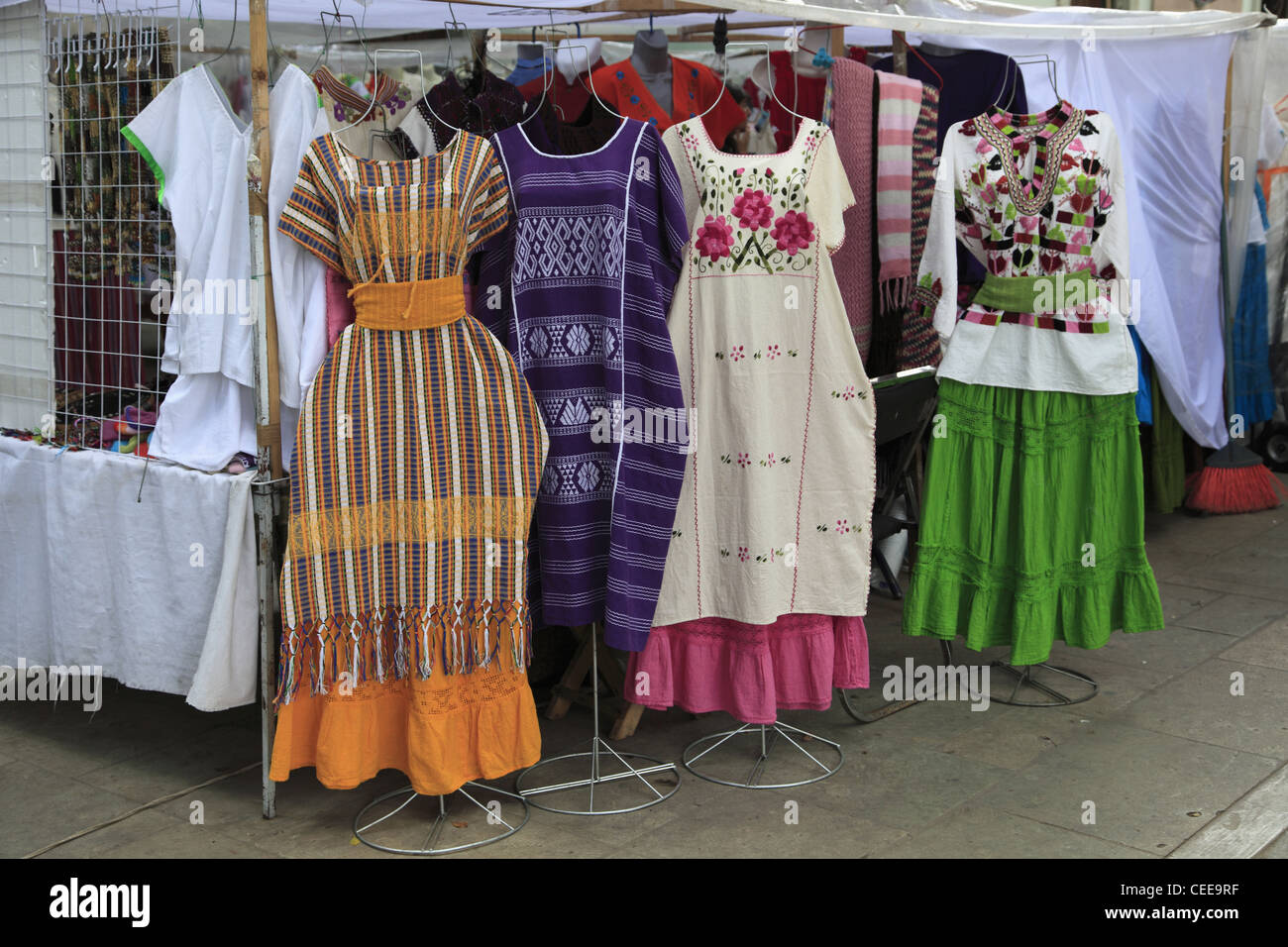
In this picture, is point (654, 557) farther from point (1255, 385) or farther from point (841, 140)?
point (1255, 385)

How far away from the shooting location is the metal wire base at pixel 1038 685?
4.32m

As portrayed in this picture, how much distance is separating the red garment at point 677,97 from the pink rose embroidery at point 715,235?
1.42ft

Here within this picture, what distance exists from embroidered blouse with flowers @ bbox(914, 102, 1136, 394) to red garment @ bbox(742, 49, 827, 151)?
42cm

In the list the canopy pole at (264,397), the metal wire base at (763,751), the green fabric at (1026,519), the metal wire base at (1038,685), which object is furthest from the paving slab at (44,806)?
the metal wire base at (1038,685)

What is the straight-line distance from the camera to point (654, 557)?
11.6ft

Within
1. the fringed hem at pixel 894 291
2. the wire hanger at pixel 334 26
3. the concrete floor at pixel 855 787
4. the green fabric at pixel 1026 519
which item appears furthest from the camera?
the fringed hem at pixel 894 291

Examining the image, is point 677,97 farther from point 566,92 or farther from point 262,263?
point 262,263

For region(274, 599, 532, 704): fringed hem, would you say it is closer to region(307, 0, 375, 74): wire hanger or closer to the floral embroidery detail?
the floral embroidery detail

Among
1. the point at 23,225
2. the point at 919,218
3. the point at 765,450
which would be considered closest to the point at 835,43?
the point at 919,218

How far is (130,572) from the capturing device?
3.60 meters

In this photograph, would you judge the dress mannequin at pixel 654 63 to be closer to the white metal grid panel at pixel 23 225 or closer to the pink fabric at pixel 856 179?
the pink fabric at pixel 856 179

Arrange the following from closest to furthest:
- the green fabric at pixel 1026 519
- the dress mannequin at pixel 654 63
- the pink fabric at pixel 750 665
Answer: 1. the pink fabric at pixel 750 665
2. the dress mannequin at pixel 654 63
3. the green fabric at pixel 1026 519

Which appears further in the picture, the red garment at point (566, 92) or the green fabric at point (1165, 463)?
the green fabric at point (1165, 463)

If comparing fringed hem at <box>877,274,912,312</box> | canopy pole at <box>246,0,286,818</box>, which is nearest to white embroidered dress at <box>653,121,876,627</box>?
fringed hem at <box>877,274,912,312</box>
